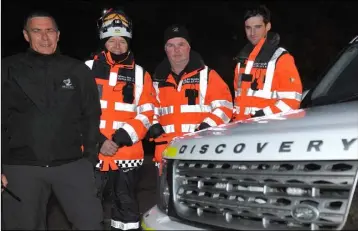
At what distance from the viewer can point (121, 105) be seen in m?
4.88

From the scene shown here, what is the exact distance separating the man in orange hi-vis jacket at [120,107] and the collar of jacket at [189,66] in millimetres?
240

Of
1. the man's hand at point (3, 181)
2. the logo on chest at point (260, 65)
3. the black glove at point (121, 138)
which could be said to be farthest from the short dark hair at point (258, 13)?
the man's hand at point (3, 181)

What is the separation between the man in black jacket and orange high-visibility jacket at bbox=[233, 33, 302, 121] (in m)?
1.44

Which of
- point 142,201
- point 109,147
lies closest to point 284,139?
point 109,147

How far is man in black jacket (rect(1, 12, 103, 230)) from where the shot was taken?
13.2ft

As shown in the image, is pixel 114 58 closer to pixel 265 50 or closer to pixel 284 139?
pixel 265 50

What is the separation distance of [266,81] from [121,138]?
53.9 inches

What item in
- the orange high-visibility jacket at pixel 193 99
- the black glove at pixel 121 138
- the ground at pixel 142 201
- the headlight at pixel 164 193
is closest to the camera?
the headlight at pixel 164 193

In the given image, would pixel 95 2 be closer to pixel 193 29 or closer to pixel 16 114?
pixel 193 29

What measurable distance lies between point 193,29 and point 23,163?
52.2 ft

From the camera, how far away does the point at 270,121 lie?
10.7ft

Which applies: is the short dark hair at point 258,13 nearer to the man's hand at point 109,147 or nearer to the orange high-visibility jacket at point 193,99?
the orange high-visibility jacket at point 193,99

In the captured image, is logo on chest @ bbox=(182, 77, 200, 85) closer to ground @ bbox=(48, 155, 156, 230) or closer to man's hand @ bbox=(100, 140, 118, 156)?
man's hand @ bbox=(100, 140, 118, 156)

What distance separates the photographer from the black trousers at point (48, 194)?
13.4 ft
